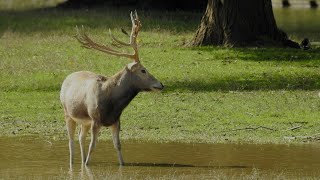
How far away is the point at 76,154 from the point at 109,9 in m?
25.6

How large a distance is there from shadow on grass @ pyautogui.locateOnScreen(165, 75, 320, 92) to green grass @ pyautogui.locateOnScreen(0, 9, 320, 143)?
21 mm

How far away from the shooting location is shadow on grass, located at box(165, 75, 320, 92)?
72.1 ft

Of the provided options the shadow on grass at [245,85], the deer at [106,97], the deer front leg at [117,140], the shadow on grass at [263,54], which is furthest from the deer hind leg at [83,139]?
the shadow on grass at [263,54]

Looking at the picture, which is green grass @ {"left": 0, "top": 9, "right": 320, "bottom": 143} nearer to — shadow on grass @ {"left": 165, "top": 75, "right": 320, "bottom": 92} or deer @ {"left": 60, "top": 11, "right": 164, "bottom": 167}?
shadow on grass @ {"left": 165, "top": 75, "right": 320, "bottom": 92}

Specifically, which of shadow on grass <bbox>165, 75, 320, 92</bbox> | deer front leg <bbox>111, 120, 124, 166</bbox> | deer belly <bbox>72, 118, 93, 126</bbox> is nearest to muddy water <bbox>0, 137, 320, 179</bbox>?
deer front leg <bbox>111, 120, 124, 166</bbox>

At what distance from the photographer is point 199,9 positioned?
42.2 meters

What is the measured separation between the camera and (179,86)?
22281mm

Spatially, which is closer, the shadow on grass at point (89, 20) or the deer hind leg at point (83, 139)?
the deer hind leg at point (83, 139)

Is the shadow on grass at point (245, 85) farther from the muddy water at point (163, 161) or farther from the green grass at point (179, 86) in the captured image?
the muddy water at point (163, 161)

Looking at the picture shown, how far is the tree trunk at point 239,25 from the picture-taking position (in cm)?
2819

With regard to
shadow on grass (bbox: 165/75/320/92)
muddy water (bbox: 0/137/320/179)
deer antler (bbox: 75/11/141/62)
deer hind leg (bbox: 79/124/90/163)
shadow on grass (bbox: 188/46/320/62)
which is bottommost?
shadow on grass (bbox: 188/46/320/62)

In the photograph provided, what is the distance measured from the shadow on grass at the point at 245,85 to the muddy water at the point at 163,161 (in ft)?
19.4

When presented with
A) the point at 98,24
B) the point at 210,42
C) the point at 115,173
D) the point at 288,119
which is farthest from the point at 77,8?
the point at 115,173

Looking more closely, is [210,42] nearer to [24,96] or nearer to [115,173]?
[24,96]
